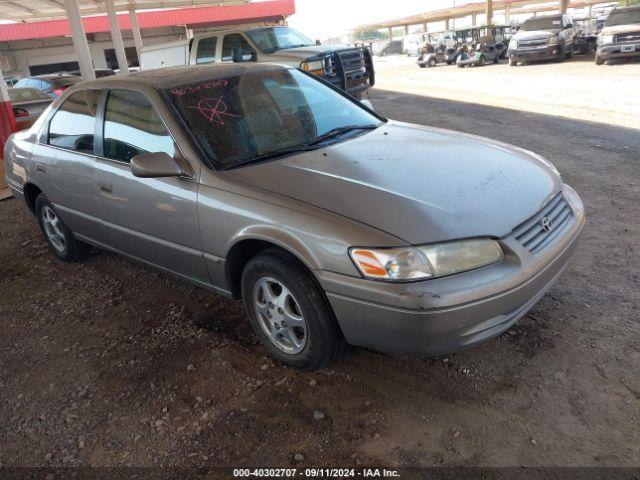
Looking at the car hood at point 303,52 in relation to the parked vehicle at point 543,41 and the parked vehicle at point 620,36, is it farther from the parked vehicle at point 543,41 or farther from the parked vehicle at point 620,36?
the parked vehicle at point 543,41

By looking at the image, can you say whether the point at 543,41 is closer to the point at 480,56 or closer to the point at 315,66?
the point at 480,56

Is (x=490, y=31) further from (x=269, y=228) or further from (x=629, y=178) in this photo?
(x=269, y=228)

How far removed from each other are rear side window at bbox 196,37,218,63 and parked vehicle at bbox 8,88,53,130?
134 inches

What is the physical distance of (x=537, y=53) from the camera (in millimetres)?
19219

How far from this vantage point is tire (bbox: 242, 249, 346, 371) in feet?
8.68

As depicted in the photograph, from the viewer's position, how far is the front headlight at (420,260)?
235 cm

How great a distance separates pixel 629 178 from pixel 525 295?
3.87 meters

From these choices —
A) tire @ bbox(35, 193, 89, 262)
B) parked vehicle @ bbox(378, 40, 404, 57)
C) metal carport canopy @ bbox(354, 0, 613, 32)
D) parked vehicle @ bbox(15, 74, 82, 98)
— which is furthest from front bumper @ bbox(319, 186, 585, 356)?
parked vehicle @ bbox(378, 40, 404, 57)

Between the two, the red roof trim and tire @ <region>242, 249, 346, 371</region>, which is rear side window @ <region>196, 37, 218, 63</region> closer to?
tire @ <region>242, 249, 346, 371</region>

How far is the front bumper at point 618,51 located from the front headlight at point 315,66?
1127 cm

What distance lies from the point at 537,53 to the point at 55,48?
2614cm

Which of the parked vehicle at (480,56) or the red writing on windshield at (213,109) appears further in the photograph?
the parked vehicle at (480,56)

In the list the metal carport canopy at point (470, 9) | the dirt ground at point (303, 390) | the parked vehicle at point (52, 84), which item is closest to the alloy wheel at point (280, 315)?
the dirt ground at point (303, 390)

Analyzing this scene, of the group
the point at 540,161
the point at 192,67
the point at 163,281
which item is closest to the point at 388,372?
the point at 540,161
